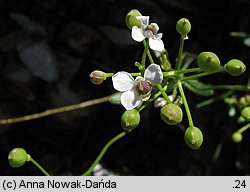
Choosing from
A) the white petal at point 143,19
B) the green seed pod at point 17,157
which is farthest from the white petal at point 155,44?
the green seed pod at point 17,157

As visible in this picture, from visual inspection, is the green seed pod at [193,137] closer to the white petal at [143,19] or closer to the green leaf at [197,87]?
the white petal at [143,19]

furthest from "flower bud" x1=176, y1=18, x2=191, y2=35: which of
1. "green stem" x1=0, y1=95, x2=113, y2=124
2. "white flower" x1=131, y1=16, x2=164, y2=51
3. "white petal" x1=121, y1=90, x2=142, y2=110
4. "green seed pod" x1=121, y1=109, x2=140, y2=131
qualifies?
"green stem" x1=0, y1=95, x2=113, y2=124

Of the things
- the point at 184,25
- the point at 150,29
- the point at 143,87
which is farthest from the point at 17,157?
the point at 184,25

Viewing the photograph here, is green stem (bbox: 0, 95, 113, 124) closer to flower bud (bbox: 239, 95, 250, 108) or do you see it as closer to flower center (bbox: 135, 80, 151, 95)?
flower bud (bbox: 239, 95, 250, 108)

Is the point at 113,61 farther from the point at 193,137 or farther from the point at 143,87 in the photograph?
the point at 193,137
